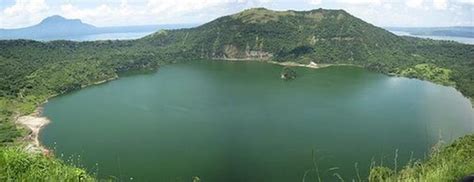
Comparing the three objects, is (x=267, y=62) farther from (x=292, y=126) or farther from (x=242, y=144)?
(x=242, y=144)

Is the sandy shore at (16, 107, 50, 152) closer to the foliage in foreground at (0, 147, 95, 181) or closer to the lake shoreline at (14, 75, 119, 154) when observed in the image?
the lake shoreline at (14, 75, 119, 154)

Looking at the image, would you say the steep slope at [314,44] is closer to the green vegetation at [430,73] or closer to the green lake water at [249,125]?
the green vegetation at [430,73]

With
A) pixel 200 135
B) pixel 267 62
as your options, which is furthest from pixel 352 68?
pixel 200 135

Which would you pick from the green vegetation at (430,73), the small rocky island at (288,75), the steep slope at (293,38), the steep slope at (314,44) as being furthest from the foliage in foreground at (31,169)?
the steep slope at (293,38)

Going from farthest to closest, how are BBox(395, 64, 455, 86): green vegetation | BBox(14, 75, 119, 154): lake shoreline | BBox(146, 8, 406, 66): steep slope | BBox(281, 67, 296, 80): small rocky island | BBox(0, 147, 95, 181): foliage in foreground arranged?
BBox(146, 8, 406, 66): steep slope < BBox(281, 67, 296, 80): small rocky island < BBox(395, 64, 455, 86): green vegetation < BBox(14, 75, 119, 154): lake shoreline < BBox(0, 147, 95, 181): foliage in foreground

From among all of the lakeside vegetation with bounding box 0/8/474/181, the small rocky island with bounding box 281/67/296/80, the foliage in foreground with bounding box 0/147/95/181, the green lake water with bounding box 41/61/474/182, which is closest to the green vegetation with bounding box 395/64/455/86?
the lakeside vegetation with bounding box 0/8/474/181

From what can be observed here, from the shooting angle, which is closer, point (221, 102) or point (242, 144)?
point (242, 144)
